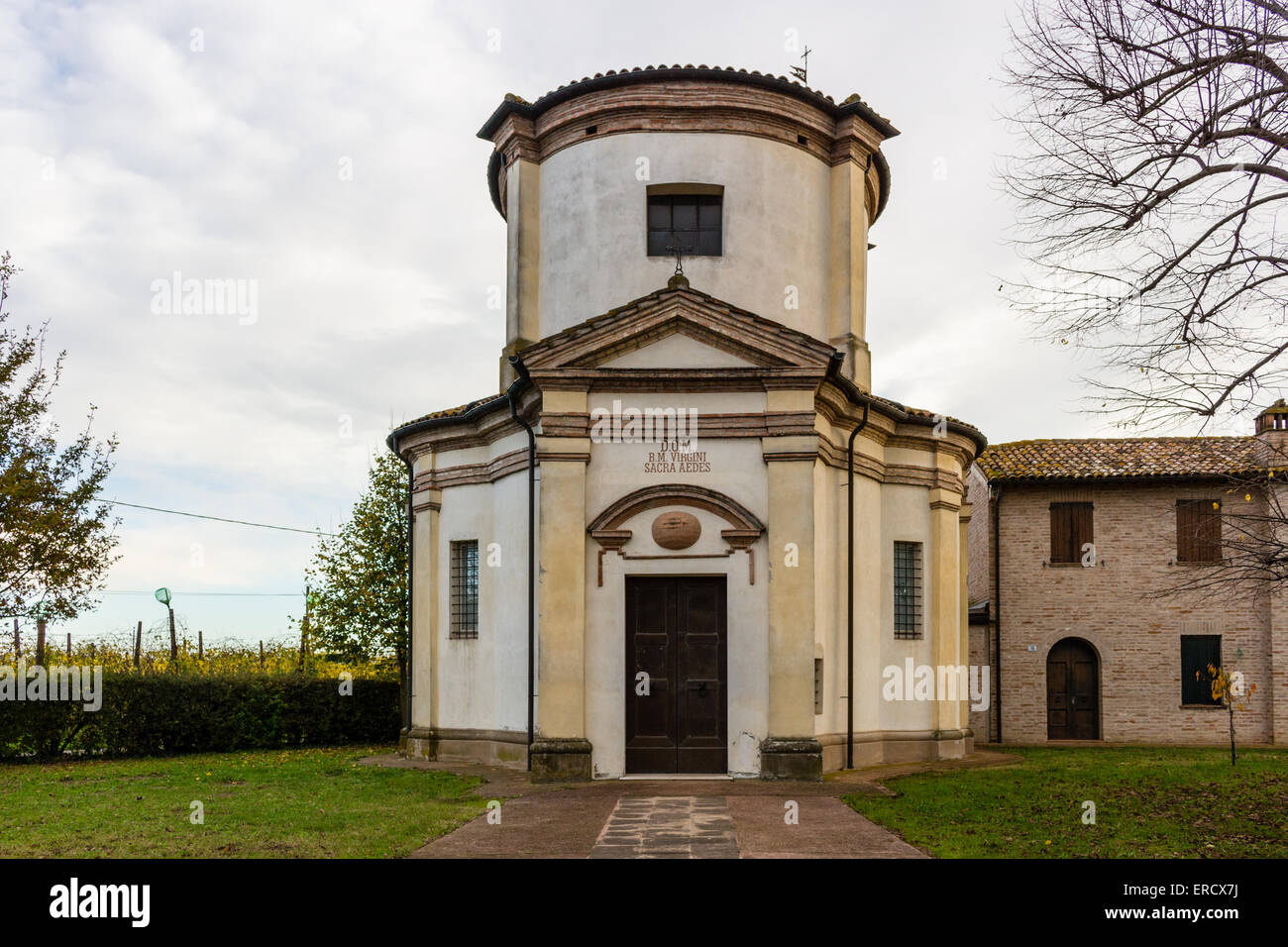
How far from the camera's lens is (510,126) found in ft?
62.8

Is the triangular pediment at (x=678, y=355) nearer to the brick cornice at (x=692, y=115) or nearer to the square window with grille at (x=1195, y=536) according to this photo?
the brick cornice at (x=692, y=115)

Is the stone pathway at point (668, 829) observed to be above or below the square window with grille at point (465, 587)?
below

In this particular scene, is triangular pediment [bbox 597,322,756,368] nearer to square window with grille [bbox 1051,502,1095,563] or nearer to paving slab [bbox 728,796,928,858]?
paving slab [bbox 728,796,928,858]

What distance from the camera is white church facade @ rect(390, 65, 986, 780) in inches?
588

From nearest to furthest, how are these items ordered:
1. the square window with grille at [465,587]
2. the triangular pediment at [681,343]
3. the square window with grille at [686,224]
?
1. the triangular pediment at [681,343]
2. the square window with grille at [686,224]
3. the square window with grille at [465,587]

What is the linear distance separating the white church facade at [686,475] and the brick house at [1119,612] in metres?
6.13

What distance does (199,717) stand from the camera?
72.6ft

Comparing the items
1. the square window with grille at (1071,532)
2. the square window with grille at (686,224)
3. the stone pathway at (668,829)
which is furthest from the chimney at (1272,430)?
the stone pathway at (668,829)

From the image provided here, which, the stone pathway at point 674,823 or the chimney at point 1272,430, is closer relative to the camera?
the stone pathway at point 674,823

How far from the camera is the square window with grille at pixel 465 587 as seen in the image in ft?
61.2

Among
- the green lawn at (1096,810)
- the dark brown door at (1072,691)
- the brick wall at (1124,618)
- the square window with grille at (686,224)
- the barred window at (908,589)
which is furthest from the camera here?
the dark brown door at (1072,691)

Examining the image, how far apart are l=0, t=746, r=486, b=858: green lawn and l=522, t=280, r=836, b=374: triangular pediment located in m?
6.02

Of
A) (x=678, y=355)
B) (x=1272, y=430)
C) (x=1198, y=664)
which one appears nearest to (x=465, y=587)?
(x=678, y=355)

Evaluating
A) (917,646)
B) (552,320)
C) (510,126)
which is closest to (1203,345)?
(917,646)
